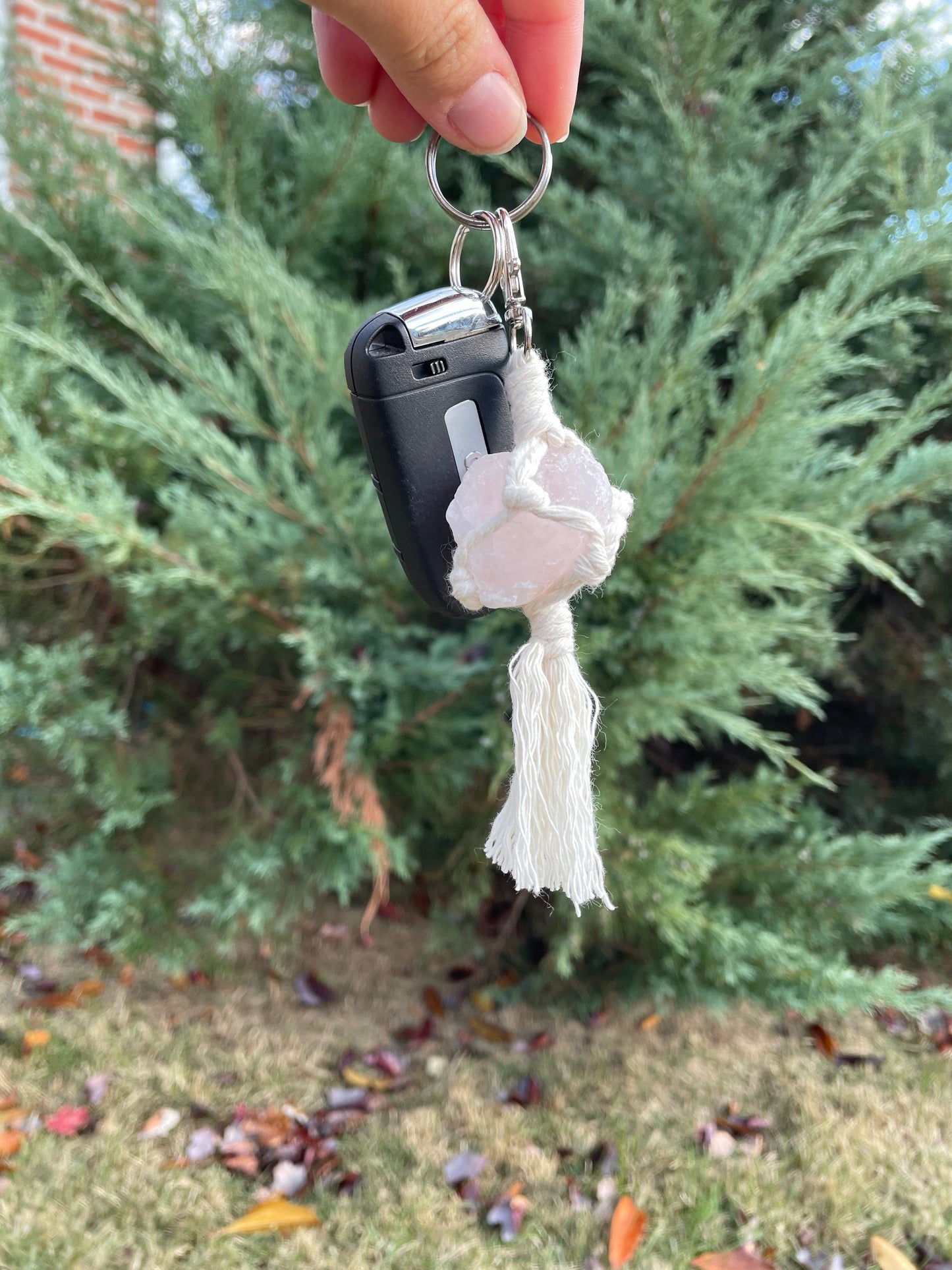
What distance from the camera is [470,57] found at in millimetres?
943

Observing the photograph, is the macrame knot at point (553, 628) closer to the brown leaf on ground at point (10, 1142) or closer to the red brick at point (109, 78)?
the brown leaf on ground at point (10, 1142)

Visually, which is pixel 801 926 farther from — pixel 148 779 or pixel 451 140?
pixel 451 140

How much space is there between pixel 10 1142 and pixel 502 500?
71.4 inches

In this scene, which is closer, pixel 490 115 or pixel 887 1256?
pixel 490 115

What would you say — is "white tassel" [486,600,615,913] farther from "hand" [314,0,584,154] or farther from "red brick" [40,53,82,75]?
"red brick" [40,53,82,75]

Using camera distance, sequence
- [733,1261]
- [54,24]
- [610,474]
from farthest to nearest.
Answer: [54,24], [610,474], [733,1261]

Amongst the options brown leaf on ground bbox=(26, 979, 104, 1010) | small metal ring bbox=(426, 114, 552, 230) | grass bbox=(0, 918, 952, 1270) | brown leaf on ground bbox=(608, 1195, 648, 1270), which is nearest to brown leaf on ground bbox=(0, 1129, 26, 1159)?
grass bbox=(0, 918, 952, 1270)

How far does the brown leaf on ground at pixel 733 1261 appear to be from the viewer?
162 centimetres

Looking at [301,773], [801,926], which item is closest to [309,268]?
[301,773]

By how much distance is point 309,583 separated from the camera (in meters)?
2.08

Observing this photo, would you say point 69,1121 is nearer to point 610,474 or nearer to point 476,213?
point 610,474

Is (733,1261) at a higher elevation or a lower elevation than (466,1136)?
lower

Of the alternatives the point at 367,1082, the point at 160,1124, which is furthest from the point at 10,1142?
the point at 367,1082

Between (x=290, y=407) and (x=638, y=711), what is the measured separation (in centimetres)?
100
